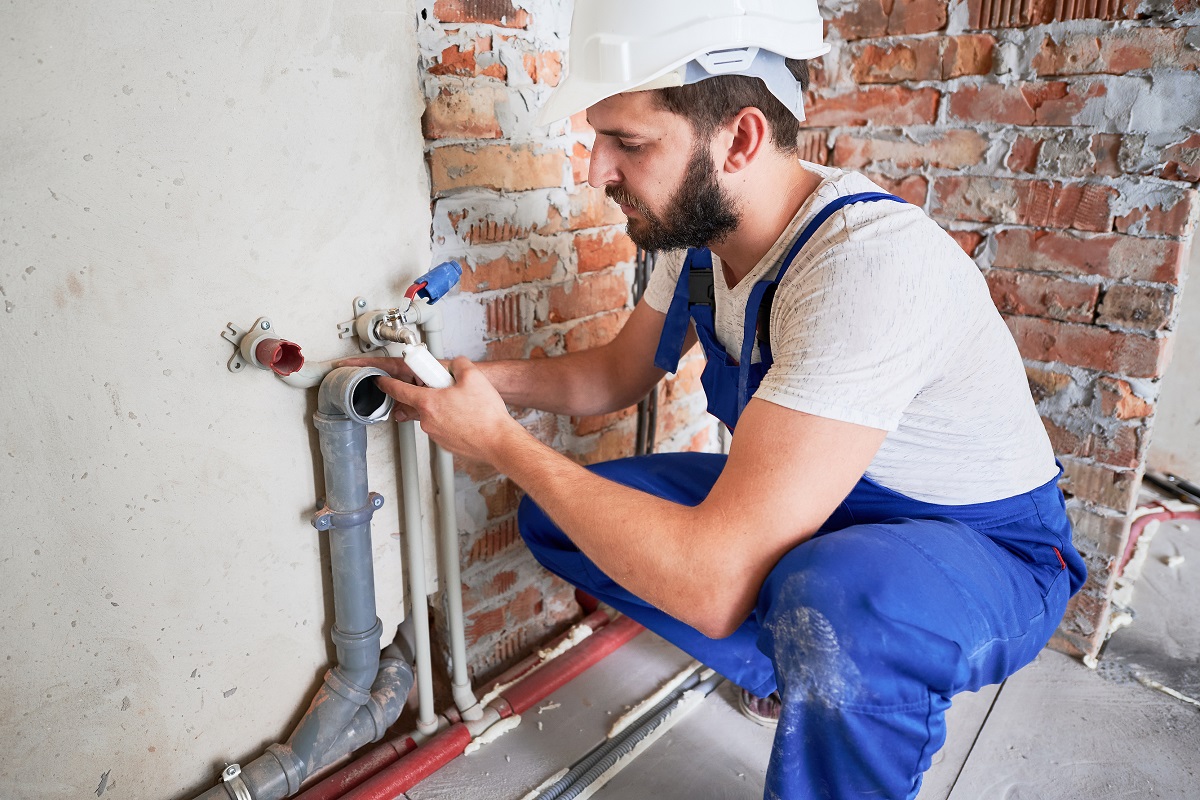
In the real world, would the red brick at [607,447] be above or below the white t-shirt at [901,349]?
below

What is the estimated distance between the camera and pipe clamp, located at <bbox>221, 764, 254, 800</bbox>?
1.09 m

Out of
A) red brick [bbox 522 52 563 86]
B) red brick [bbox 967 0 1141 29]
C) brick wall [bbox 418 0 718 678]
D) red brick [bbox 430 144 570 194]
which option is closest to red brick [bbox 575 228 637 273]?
brick wall [bbox 418 0 718 678]

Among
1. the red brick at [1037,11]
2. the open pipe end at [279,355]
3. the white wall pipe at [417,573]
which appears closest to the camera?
the open pipe end at [279,355]

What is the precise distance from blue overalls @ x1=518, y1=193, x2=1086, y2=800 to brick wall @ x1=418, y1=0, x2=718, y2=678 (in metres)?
0.41

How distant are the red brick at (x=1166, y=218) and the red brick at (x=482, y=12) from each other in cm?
102

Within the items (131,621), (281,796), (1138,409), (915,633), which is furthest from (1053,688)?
(131,621)

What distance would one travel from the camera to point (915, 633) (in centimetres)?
90

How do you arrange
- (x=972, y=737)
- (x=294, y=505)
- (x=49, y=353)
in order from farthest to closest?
1. (x=972, y=737)
2. (x=294, y=505)
3. (x=49, y=353)

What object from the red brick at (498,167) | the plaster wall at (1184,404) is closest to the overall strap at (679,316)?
the red brick at (498,167)

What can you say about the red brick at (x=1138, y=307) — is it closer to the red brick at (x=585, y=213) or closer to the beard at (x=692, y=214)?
the beard at (x=692, y=214)

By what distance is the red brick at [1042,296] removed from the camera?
1402 mm

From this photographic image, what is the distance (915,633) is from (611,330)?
83 centimetres

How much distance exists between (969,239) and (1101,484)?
1.66 ft

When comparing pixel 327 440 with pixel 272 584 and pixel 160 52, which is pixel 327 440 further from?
pixel 160 52
